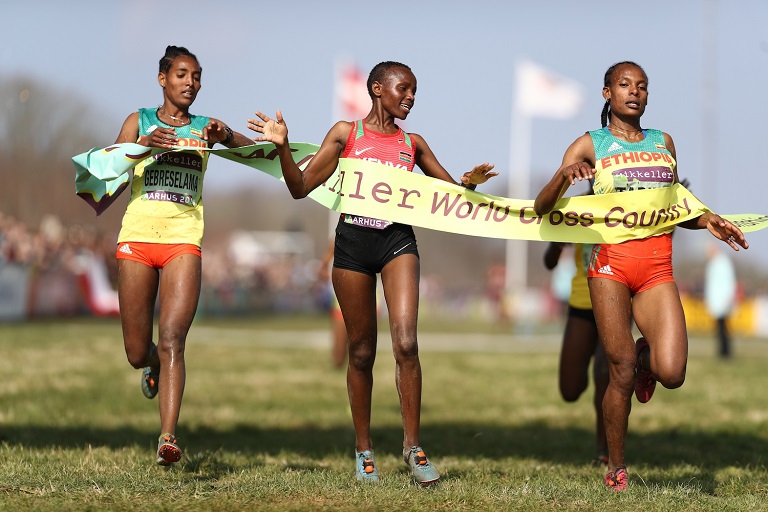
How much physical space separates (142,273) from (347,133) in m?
1.66

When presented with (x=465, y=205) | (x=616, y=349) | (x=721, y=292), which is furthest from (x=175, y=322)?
(x=721, y=292)

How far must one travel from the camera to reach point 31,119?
35.0ft

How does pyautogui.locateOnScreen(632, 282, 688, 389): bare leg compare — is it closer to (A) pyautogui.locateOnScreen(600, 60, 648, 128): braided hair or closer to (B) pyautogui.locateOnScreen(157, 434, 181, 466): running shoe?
(A) pyautogui.locateOnScreen(600, 60, 648, 128): braided hair

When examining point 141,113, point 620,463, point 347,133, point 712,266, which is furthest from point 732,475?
point 712,266

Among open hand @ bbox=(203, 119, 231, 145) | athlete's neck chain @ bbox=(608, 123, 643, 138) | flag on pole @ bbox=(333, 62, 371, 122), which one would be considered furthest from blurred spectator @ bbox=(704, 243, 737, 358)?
open hand @ bbox=(203, 119, 231, 145)

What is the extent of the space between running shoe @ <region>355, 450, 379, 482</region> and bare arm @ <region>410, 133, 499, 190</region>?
6.30 ft

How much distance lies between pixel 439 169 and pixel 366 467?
2061 millimetres

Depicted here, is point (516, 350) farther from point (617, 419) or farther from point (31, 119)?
point (617, 419)

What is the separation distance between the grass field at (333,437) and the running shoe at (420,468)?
10 centimetres

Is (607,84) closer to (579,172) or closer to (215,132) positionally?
(579,172)

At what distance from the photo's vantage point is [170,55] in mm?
7207

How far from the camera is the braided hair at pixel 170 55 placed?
7.18m

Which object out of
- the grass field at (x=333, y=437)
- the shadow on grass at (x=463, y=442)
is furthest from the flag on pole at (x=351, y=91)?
the shadow on grass at (x=463, y=442)

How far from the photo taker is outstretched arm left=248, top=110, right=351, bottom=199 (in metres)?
6.59
